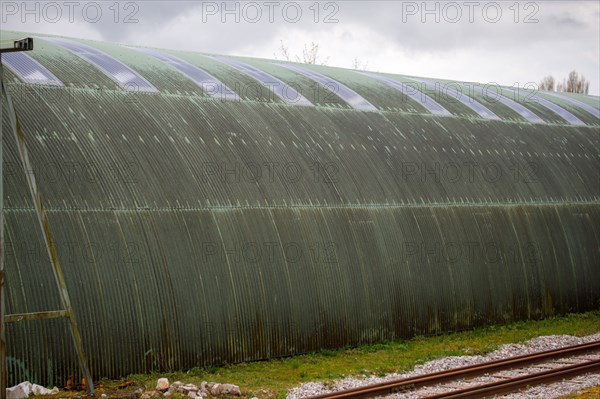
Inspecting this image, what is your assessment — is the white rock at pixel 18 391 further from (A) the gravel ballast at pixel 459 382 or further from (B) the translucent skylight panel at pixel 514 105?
(B) the translucent skylight panel at pixel 514 105

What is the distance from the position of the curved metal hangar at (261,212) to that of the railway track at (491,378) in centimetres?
366

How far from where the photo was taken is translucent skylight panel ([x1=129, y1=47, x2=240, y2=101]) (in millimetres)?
24484

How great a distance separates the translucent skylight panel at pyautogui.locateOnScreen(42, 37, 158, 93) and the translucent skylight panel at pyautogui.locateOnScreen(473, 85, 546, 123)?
51.3ft

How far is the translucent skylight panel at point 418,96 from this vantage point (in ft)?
99.2

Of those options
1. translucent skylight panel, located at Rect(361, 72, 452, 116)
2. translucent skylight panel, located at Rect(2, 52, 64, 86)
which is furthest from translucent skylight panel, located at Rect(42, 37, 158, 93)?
translucent skylight panel, located at Rect(361, 72, 452, 116)

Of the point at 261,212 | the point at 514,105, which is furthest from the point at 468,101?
the point at 261,212

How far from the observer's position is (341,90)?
2892 cm

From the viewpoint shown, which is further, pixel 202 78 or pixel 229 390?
pixel 202 78

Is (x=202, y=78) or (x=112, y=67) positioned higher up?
(x=112, y=67)

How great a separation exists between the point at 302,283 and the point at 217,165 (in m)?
3.44

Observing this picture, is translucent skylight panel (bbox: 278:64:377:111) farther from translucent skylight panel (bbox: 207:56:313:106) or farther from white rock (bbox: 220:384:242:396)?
white rock (bbox: 220:384:242:396)

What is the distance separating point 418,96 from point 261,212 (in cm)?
1213

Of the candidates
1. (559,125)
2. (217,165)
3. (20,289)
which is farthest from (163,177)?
(559,125)

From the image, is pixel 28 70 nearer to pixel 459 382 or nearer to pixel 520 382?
pixel 459 382
